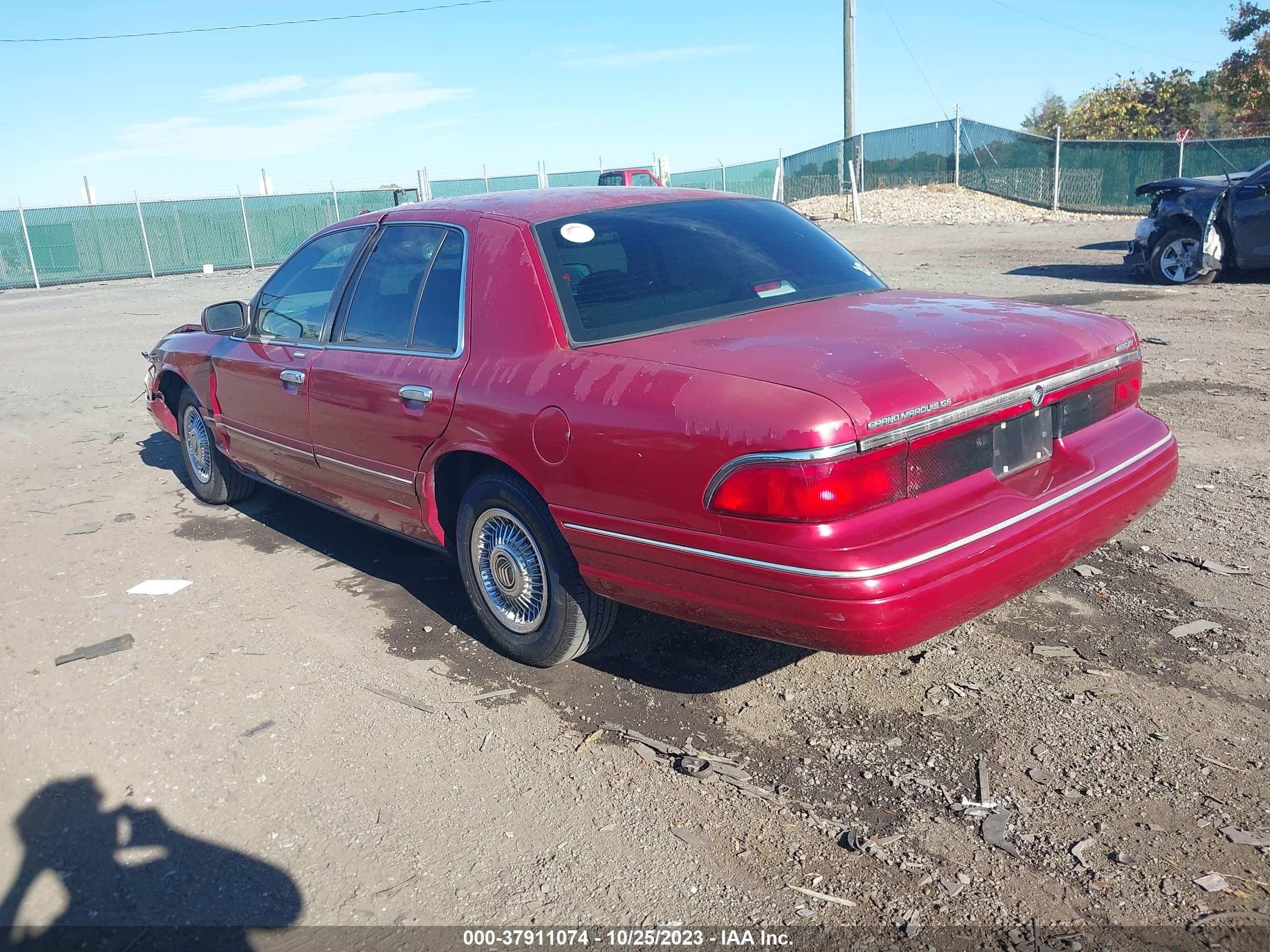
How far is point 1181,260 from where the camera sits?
503 inches

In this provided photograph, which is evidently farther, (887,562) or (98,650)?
(98,650)

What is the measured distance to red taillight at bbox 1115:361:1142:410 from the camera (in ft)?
12.2

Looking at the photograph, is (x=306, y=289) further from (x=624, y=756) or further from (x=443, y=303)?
(x=624, y=756)

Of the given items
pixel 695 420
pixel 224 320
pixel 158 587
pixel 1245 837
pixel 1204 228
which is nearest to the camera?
pixel 1245 837

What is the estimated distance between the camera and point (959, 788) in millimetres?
3006

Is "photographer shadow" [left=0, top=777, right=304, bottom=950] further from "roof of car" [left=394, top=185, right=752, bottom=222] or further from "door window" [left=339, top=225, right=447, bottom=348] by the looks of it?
"roof of car" [left=394, top=185, right=752, bottom=222]

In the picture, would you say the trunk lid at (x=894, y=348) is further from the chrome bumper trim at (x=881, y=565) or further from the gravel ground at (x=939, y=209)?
the gravel ground at (x=939, y=209)

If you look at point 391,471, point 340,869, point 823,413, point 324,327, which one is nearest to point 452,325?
point 391,471

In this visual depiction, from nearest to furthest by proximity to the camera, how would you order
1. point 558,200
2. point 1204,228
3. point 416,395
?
point 416,395
point 558,200
point 1204,228

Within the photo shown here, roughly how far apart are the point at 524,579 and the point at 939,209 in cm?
2747

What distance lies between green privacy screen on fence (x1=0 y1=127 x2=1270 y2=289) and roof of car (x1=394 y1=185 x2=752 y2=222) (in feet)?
78.3

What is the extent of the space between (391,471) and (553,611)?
105 cm

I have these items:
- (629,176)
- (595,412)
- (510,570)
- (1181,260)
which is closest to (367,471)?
(510,570)

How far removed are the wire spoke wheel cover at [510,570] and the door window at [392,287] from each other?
2.98 ft
